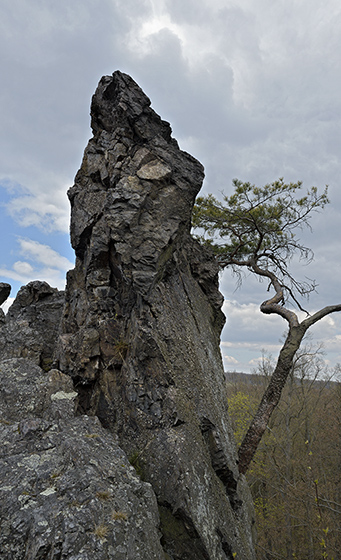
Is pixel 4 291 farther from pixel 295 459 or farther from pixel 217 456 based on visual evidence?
pixel 295 459

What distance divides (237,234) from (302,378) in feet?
52.7

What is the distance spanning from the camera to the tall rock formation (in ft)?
18.5

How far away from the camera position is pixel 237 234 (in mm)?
11875

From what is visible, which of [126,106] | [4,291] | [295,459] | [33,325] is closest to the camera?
[126,106]

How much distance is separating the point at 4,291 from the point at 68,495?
9.41m

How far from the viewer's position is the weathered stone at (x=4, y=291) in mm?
11940

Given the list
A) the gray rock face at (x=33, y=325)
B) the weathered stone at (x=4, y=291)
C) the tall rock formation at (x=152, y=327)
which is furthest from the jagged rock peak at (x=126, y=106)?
the weathered stone at (x=4, y=291)

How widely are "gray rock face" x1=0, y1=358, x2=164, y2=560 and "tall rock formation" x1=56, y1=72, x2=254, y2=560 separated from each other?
0.82 meters

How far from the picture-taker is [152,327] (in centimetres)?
683

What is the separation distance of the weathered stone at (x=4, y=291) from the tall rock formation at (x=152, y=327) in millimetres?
4302

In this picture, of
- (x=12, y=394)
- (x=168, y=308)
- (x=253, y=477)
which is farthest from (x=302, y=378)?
(x=12, y=394)

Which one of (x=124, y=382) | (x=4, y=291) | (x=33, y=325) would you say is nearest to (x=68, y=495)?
(x=124, y=382)

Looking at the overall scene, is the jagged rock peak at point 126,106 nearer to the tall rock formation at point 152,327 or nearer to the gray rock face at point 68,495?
the tall rock formation at point 152,327

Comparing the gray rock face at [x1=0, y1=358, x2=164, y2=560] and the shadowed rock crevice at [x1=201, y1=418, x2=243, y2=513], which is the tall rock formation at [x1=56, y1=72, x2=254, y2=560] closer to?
the shadowed rock crevice at [x1=201, y1=418, x2=243, y2=513]
